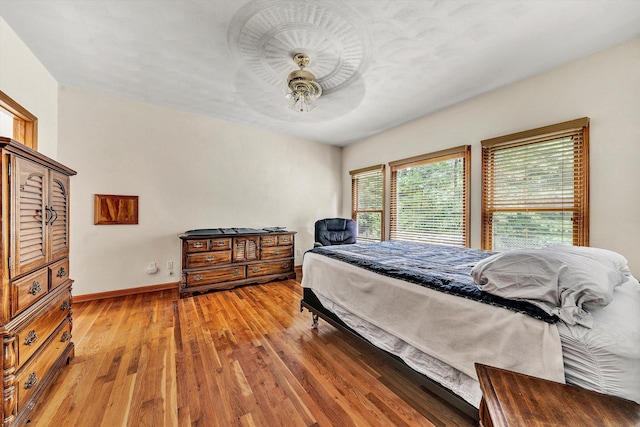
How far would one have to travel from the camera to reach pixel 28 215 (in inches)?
52.4

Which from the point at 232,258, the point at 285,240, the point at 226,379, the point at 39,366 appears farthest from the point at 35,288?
the point at 285,240

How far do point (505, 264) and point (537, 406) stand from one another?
57 centimetres

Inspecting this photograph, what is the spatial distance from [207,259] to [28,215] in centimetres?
223

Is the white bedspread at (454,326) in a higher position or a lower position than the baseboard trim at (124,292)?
higher

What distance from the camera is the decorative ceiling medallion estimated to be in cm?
175

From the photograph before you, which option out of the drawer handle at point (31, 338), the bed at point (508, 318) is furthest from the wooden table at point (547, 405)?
the drawer handle at point (31, 338)

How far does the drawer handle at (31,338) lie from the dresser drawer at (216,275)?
1.95 metres

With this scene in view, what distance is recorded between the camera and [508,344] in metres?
1.04

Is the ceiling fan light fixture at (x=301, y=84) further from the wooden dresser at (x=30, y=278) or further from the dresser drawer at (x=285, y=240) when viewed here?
the dresser drawer at (x=285, y=240)

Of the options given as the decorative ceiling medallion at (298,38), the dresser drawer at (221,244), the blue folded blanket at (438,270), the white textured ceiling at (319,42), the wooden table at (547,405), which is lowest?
the wooden table at (547,405)

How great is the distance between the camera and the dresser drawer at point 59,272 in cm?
158

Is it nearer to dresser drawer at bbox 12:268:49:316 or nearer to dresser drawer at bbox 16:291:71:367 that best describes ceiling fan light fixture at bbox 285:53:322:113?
dresser drawer at bbox 12:268:49:316

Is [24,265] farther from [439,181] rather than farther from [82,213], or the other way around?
[439,181]

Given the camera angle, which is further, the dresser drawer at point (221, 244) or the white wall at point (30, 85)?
the dresser drawer at point (221, 244)
